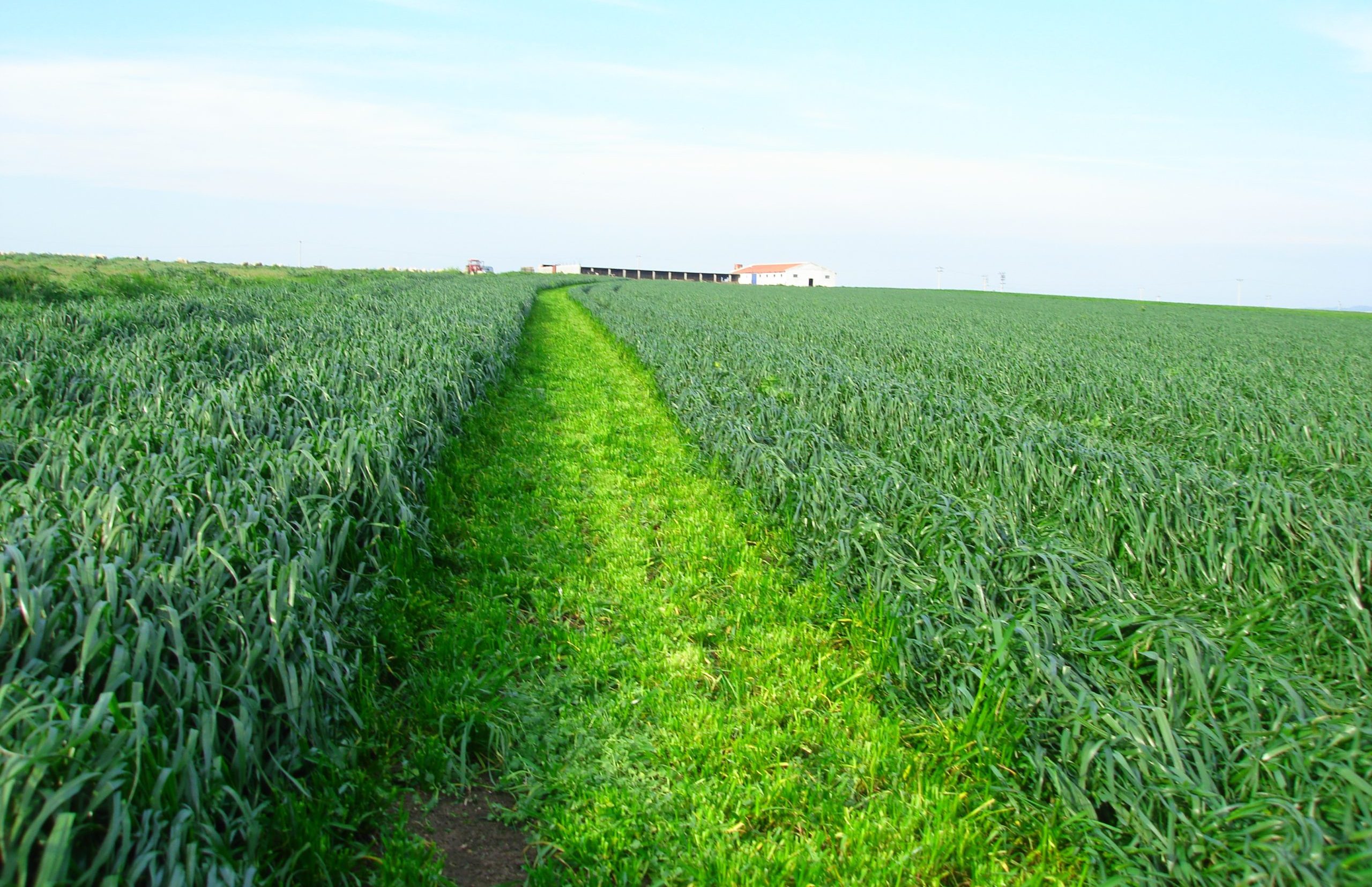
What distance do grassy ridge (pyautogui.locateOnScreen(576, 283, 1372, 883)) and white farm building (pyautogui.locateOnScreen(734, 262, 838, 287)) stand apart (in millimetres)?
108773

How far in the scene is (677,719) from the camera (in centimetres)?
367

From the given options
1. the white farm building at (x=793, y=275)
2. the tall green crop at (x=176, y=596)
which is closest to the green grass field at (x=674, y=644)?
the tall green crop at (x=176, y=596)

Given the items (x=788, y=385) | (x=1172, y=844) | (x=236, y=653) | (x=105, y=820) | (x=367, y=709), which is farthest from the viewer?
(x=788, y=385)

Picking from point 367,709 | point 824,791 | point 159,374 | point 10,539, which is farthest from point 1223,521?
point 159,374

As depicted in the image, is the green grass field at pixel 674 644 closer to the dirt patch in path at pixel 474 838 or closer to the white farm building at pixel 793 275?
the dirt patch in path at pixel 474 838

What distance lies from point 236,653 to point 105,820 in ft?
2.60

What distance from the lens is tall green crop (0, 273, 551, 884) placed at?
1.98 metres

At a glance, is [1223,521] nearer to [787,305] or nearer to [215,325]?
[215,325]

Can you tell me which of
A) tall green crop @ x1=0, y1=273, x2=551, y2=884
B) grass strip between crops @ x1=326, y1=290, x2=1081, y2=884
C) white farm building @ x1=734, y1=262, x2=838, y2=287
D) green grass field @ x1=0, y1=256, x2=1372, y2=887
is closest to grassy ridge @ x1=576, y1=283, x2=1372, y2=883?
green grass field @ x1=0, y1=256, x2=1372, y2=887

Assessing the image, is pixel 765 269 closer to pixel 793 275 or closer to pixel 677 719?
pixel 793 275

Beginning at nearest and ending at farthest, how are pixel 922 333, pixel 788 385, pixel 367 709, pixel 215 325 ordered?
1. pixel 367 709
2. pixel 788 385
3. pixel 215 325
4. pixel 922 333

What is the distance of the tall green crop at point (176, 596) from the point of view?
1.98 m

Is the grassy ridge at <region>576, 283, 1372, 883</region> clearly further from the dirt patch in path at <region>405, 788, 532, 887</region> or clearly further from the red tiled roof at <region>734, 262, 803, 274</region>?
the red tiled roof at <region>734, 262, 803, 274</region>

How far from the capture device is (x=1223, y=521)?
4816 millimetres
